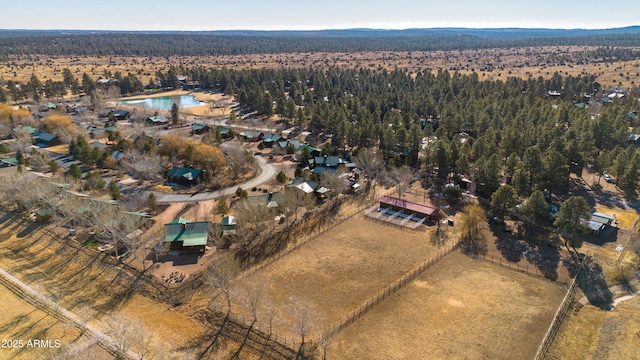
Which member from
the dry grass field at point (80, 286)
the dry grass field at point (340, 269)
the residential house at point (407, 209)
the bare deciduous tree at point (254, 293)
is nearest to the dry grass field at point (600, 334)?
the dry grass field at point (340, 269)

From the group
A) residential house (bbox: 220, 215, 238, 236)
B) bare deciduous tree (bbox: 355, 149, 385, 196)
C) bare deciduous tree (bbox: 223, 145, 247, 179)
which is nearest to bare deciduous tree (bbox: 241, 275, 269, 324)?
residential house (bbox: 220, 215, 238, 236)

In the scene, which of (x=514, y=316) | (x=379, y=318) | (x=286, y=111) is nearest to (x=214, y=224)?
(x=379, y=318)

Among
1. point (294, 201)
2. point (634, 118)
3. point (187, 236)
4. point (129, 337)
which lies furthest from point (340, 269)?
point (634, 118)

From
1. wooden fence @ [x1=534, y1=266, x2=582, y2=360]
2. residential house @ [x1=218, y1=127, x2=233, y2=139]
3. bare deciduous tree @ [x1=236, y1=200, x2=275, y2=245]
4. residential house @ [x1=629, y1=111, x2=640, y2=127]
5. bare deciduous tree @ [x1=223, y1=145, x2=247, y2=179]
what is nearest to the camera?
wooden fence @ [x1=534, y1=266, x2=582, y2=360]

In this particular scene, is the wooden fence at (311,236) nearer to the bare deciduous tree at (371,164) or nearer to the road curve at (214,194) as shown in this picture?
the bare deciduous tree at (371,164)

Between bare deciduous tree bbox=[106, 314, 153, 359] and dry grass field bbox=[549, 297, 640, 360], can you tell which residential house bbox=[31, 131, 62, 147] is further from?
dry grass field bbox=[549, 297, 640, 360]

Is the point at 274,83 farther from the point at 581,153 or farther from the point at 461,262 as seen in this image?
the point at 461,262
